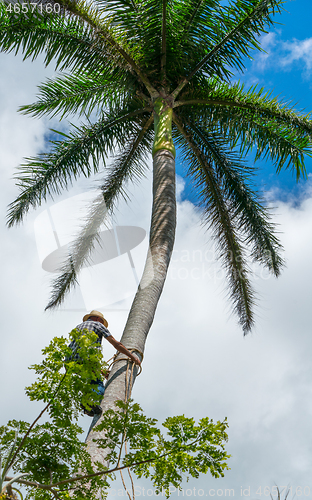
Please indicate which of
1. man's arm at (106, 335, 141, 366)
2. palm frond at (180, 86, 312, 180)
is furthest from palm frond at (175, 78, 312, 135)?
man's arm at (106, 335, 141, 366)

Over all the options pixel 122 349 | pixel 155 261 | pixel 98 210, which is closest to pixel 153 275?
pixel 155 261

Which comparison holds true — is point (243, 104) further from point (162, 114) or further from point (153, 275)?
point (153, 275)

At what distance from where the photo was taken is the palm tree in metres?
6.50

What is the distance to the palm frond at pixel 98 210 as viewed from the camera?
8602 millimetres

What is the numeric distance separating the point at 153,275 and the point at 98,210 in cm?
441

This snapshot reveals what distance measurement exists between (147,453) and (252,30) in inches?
281

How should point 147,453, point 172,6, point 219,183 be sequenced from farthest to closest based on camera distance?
1. point 219,183
2. point 172,6
3. point 147,453

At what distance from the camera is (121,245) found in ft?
31.3

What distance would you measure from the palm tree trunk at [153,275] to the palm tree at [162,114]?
20mm

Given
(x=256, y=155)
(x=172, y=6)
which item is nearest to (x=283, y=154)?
(x=256, y=155)

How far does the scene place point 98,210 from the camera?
891 centimetres

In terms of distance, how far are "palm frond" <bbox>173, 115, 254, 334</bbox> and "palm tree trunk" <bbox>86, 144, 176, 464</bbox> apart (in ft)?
7.08

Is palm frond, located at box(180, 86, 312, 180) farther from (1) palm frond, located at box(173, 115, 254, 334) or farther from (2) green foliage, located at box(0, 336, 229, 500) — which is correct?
(2) green foliage, located at box(0, 336, 229, 500)

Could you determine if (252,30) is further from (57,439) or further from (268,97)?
(57,439)
